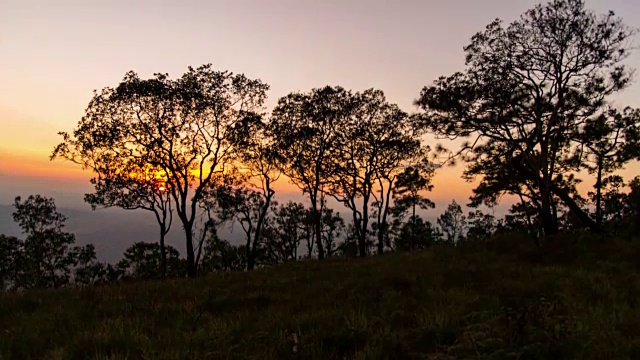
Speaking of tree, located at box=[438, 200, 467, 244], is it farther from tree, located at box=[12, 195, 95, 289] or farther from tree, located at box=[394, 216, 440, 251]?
tree, located at box=[12, 195, 95, 289]

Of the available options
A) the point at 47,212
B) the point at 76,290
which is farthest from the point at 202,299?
the point at 47,212

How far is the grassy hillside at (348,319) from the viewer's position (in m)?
5.20

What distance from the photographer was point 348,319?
22.4ft

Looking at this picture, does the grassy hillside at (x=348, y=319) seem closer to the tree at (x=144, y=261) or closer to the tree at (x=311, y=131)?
the tree at (x=311, y=131)

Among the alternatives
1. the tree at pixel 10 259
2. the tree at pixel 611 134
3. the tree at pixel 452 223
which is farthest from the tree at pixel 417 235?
the tree at pixel 10 259

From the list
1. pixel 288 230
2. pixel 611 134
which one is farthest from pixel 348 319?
pixel 288 230

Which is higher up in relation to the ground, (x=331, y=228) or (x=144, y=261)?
(x=331, y=228)

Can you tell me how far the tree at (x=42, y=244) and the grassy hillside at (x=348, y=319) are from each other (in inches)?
1916

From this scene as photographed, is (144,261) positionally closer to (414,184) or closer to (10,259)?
(10,259)

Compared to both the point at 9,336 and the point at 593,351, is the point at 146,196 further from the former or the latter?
the point at 593,351

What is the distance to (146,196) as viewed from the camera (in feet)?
118

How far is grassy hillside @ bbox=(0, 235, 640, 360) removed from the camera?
5199 millimetres

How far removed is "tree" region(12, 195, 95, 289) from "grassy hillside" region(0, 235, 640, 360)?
48676 mm

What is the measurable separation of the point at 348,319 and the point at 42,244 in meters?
58.1
